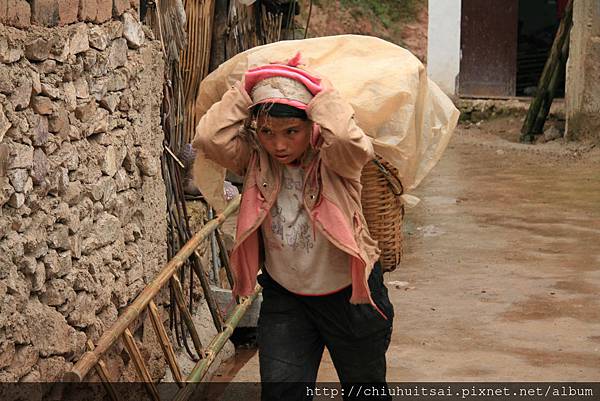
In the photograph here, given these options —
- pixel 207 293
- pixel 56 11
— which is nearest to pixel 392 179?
pixel 56 11

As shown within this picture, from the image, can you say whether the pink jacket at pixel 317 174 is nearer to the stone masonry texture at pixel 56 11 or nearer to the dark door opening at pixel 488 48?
the stone masonry texture at pixel 56 11

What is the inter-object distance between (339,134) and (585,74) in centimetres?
1014

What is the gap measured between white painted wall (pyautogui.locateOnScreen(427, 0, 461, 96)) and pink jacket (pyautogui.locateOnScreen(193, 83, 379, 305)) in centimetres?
1221

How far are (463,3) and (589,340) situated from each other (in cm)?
1097

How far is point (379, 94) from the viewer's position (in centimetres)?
341

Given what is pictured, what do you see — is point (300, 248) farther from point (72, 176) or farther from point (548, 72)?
point (548, 72)

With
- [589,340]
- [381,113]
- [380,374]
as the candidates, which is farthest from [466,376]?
[381,113]

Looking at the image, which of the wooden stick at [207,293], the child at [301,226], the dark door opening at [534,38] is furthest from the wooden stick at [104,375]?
the dark door opening at [534,38]

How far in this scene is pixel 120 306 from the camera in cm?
412

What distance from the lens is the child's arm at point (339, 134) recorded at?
3.13 metres

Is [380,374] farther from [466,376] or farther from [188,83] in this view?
[188,83]

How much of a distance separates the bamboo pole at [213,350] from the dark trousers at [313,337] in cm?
66

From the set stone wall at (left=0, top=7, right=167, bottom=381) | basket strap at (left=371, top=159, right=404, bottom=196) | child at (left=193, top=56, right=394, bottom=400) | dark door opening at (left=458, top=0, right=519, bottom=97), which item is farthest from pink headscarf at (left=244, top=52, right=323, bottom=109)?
dark door opening at (left=458, top=0, right=519, bottom=97)

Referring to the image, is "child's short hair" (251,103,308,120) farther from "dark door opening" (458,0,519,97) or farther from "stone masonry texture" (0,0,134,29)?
"dark door opening" (458,0,519,97)
